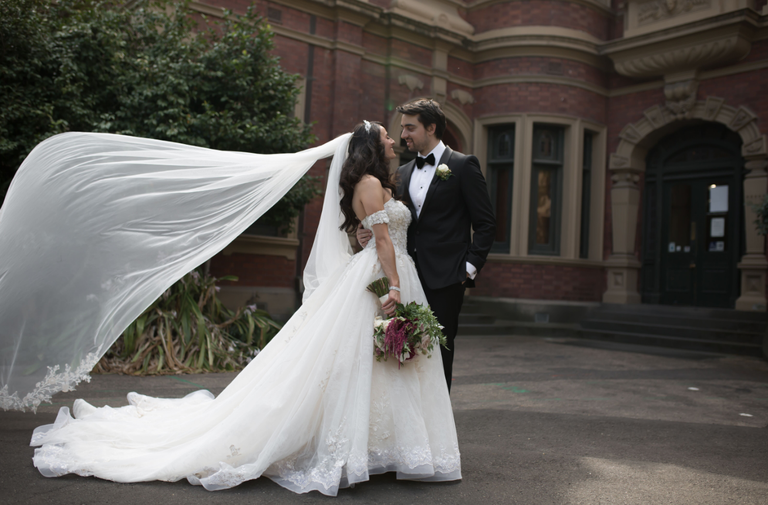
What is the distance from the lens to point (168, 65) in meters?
7.00

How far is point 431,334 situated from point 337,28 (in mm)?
8334

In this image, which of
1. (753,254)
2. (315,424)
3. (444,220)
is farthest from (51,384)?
(753,254)

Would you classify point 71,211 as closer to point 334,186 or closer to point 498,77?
point 334,186

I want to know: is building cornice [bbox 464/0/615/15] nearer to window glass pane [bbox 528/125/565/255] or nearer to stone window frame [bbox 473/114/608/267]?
stone window frame [bbox 473/114/608/267]

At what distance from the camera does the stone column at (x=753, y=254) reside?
9712mm

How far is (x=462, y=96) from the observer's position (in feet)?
38.3

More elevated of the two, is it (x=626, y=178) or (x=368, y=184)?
(x=626, y=178)

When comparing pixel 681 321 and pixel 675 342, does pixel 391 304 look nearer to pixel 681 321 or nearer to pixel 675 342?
pixel 675 342

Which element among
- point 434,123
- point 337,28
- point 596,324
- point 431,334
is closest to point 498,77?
point 337,28

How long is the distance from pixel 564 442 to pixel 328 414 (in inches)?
73.5

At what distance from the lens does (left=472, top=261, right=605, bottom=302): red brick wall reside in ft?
36.5

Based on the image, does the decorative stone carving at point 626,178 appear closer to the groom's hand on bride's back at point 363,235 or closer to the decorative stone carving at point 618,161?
the decorative stone carving at point 618,161

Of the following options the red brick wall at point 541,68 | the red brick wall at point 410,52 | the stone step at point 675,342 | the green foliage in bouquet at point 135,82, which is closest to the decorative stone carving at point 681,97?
the red brick wall at point 541,68

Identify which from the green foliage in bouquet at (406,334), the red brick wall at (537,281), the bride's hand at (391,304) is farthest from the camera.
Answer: the red brick wall at (537,281)
